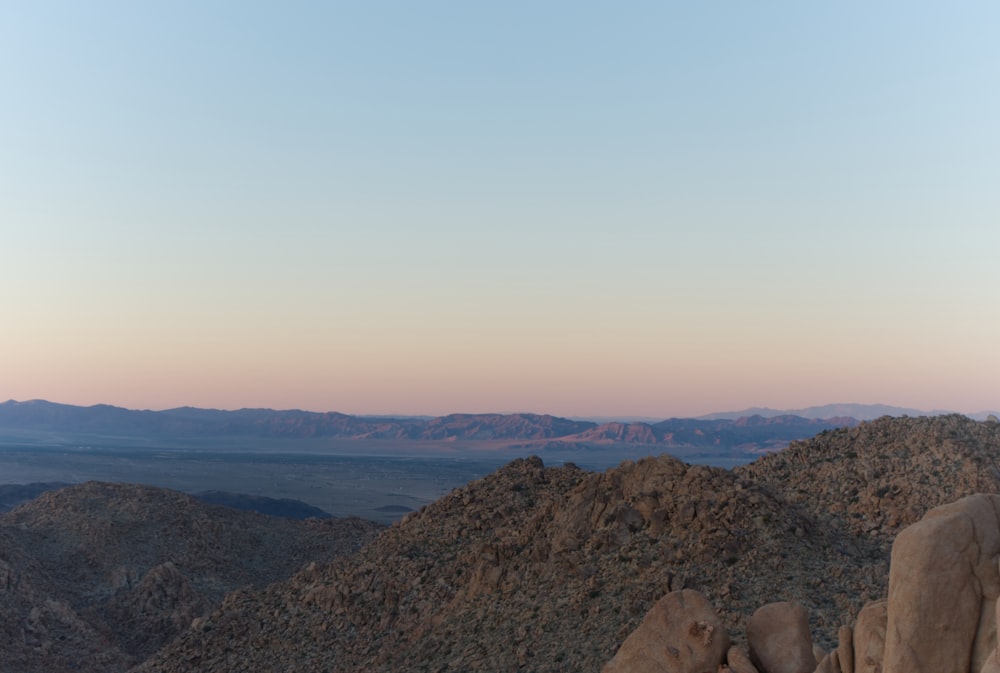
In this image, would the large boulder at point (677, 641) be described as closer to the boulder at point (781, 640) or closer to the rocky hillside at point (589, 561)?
the boulder at point (781, 640)

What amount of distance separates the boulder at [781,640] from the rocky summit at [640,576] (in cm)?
2

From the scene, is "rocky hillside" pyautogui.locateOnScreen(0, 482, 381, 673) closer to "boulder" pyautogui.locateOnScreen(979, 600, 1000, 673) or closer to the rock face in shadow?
the rock face in shadow

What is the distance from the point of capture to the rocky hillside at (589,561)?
21.3 meters

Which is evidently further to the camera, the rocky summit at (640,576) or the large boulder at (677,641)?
the rocky summit at (640,576)

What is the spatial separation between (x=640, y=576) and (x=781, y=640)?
7104 millimetres

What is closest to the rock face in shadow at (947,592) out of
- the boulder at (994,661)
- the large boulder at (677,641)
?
the boulder at (994,661)

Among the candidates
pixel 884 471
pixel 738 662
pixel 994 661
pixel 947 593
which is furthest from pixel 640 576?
pixel 994 661

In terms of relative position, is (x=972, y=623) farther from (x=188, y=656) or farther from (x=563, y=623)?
(x=188, y=656)

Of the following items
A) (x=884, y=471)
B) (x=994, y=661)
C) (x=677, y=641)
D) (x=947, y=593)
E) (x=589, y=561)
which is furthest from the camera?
(x=884, y=471)

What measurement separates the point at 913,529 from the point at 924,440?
66.3 feet

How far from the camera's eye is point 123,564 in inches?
1879

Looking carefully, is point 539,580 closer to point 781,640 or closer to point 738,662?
point 738,662

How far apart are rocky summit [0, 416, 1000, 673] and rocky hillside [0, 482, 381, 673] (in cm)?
60

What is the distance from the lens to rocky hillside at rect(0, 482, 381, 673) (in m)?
37.1
